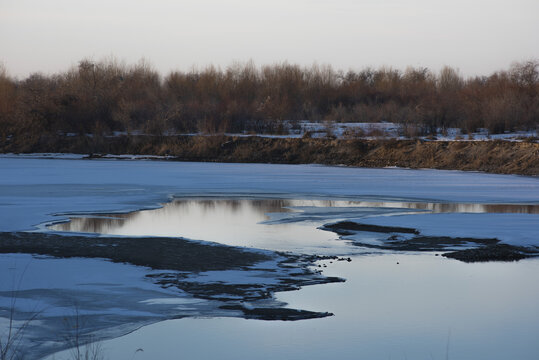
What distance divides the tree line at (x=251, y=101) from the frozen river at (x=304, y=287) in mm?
27131

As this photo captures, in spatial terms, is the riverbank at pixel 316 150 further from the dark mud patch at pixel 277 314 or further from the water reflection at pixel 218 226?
the dark mud patch at pixel 277 314

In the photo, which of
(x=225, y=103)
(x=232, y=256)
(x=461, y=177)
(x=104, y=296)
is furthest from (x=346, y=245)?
(x=225, y=103)

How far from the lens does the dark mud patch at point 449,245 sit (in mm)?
11945

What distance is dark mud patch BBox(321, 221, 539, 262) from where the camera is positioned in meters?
11.9

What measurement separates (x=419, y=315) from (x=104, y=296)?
3.83m

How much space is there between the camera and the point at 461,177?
29.8 meters

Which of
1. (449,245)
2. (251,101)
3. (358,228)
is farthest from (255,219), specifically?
(251,101)

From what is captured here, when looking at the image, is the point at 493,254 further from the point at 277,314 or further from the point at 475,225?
the point at 277,314

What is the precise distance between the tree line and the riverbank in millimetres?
1573

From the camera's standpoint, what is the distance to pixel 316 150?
43656mm

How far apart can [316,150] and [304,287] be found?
34.3m

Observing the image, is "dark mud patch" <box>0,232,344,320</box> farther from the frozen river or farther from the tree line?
the tree line

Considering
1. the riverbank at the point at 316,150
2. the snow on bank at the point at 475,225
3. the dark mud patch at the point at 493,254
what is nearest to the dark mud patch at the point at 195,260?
the dark mud patch at the point at 493,254

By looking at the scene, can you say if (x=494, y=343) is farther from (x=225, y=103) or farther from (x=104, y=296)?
(x=225, y=103)
